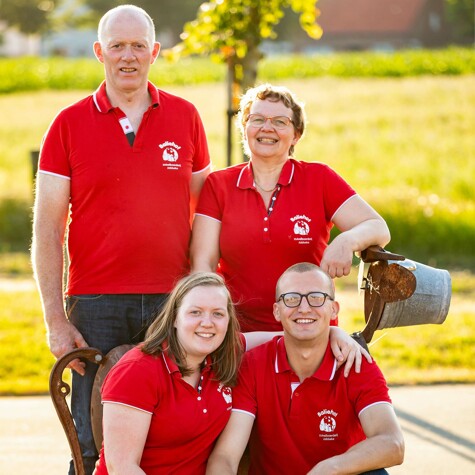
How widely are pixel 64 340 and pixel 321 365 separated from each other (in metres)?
1.03

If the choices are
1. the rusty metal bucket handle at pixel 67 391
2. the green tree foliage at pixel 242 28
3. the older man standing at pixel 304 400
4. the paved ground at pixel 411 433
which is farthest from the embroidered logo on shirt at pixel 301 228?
the green tree foliage at pixel 242 28

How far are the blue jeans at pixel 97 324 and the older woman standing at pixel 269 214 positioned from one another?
29cm

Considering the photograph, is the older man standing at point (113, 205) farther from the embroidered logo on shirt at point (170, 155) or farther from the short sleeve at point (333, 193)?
the short sleeve at point (333, 193)

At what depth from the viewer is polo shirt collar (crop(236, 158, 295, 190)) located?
13.0 feet

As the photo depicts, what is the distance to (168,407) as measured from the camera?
3500mm

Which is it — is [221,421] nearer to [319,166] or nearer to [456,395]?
[319,166]

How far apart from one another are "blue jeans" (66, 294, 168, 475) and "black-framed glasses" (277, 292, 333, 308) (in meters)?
0.69

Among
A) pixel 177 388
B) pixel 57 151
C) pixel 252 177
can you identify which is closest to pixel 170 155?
pixel 252 177

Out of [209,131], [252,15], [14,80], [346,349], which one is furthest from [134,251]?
[14,80]

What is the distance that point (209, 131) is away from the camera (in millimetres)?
21422

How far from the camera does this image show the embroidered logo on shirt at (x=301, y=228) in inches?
154

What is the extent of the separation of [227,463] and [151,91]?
1.53 m

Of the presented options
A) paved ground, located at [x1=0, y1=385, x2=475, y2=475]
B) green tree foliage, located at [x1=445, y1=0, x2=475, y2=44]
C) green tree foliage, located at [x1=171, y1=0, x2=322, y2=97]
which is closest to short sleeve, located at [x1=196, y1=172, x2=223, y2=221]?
paved ground, located at [x1=0, y1=385, x2=475, y2=475]

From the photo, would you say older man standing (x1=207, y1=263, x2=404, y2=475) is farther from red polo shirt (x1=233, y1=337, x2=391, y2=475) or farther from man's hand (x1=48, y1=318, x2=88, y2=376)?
man's hand (x1=48, y1=318, x2=88, y2=376)
